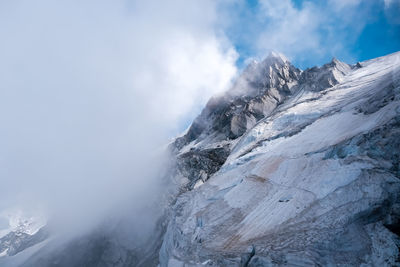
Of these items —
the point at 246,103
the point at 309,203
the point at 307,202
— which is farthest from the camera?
the point at 246,103

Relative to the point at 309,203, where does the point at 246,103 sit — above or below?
above

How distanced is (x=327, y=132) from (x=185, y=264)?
15.9 meters

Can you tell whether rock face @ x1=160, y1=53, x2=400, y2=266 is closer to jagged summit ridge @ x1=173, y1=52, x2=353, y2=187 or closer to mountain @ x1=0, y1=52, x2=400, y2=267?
mountain @ x1=0, y1=52, x2=400, y2=267

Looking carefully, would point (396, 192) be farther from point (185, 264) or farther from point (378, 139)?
point (185, 264)

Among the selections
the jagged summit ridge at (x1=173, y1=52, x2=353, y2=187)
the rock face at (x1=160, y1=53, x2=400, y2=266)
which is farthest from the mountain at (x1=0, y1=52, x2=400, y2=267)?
the jagged summit ridge at (x1=173, y1=52, x2=353, y2=187)

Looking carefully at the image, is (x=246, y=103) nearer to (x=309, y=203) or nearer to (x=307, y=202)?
(x=307, y=202)

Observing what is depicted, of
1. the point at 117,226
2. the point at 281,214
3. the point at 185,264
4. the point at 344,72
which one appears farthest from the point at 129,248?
the point at 344,72

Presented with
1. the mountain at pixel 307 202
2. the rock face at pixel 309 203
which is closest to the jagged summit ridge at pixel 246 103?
the mountain at pixel 307 202

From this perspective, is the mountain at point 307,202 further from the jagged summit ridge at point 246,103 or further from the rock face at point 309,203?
the jagged summit ridge at point 246,103

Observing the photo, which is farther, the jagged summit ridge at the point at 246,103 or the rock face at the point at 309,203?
the jagged summit ridge at the point at 246,103

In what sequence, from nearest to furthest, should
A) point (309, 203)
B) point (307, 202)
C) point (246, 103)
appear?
point (309, 203)
point (307, 202)
point (246, 103)

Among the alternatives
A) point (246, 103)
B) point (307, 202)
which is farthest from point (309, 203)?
point (246, 103)

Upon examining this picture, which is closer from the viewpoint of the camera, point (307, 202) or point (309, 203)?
point (309, 203)

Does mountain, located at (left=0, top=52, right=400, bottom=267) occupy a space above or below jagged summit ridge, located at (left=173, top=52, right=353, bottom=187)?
below
